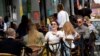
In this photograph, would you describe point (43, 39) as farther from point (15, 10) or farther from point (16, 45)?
point (15, 10)

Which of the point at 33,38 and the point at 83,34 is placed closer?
the point at 33,38

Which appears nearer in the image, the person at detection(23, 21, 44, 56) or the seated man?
the seated man

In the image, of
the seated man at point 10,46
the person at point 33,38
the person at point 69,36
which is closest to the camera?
the seated man at point 10,46

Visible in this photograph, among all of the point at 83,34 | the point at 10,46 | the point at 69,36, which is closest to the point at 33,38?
the point at 69,36

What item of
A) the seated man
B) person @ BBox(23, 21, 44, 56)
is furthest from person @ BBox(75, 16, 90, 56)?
the seated man

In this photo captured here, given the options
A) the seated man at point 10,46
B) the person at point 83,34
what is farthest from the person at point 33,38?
the person at point 83,34

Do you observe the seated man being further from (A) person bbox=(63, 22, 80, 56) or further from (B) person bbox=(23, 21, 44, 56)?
(A) person bbox=(63, 22, 80, 56)

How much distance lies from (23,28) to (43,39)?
2214 millimetres

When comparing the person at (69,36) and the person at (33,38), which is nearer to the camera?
the person at (33,38)

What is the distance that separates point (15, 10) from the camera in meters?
24.6

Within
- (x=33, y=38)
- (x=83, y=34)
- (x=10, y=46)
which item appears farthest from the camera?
(x=83, y=34)

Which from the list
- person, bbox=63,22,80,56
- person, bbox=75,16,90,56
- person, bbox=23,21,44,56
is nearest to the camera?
person, bbox=23,21,44,56

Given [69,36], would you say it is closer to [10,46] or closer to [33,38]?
[33,38]

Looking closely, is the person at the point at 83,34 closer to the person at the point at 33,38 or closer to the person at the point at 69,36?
the person at the point at 69,36
